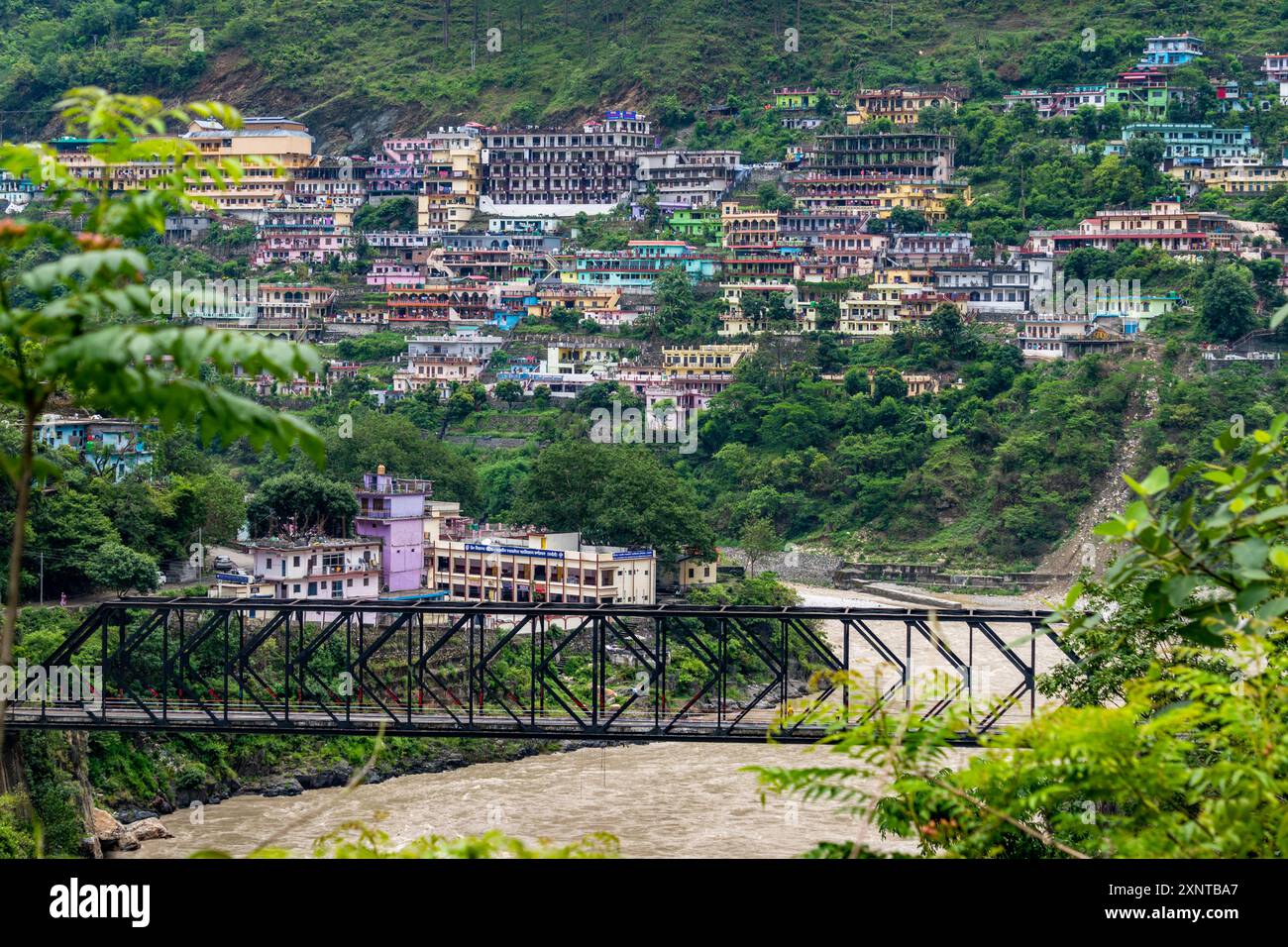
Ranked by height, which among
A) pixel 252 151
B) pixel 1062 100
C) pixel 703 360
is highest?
pixel 1062 100

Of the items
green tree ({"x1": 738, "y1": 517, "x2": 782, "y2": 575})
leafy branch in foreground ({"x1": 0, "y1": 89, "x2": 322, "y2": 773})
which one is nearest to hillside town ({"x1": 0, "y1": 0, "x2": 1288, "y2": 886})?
leafy branch in foreground ({"x1": 0, "y1": 89, "x2": 322, "y2": 773})

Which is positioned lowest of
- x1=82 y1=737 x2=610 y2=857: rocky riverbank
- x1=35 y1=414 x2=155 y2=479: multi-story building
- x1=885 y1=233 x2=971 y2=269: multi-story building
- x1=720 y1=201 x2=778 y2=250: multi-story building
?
x1=82 y1=737 x2=610 y2=857: rocky riverbank

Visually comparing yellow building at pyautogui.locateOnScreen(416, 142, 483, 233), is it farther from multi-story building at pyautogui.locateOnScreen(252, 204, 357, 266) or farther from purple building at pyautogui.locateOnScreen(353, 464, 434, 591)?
purple building at pyautogui.locateOnScreen(353, 464, 434, 591)

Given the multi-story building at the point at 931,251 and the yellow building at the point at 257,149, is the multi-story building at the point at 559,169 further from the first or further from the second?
the multi-story building at the point at 931,251

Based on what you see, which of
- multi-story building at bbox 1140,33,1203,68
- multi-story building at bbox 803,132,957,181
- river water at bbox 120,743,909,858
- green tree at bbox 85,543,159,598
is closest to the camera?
river water at bbox 120,743,909,858

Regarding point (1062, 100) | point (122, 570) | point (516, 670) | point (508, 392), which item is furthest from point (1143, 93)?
point (122, 570)

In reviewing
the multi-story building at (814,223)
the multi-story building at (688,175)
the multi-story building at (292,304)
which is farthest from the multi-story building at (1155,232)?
the multi-story building at (292,304)

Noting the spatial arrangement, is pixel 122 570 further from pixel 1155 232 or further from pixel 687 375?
pixel 1155 232
